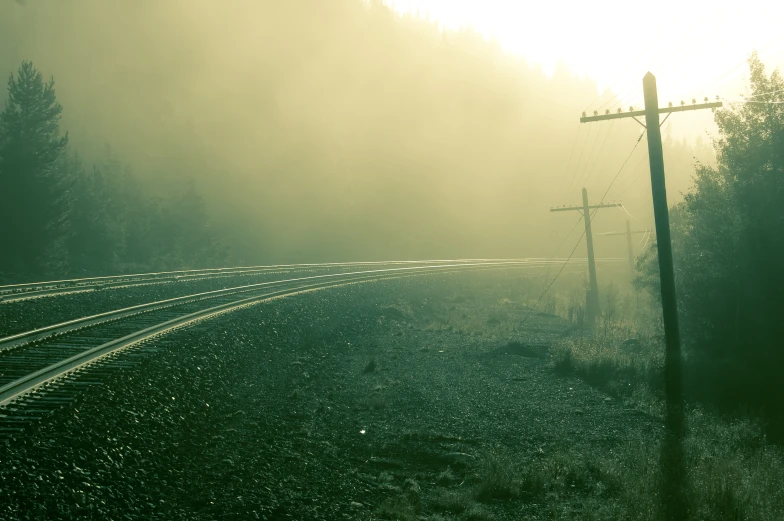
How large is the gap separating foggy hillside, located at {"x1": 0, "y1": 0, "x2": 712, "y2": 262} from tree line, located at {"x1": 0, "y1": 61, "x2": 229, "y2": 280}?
8026 millimetres

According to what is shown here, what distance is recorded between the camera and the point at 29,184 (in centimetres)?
3619

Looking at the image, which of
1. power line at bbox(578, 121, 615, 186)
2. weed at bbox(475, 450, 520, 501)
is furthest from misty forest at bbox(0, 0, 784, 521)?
power line at bbox(578, 121, 615, 186)

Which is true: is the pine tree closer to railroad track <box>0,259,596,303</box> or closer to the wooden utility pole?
railroad track <box>0,259,596,303</box>

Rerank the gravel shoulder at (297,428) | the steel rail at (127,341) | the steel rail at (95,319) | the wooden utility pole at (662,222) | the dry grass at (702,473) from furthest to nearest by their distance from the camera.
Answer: the wooden utility pole at (662,222) → the steel rail at (95,319) → the steel rail at (127,341) → the dry grass at (702,473) → the gravel shoulder at (297,428)

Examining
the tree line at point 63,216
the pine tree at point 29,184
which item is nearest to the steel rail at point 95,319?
the tree line at point 63,216

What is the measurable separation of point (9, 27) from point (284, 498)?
159 m

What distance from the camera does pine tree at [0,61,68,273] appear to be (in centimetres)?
3488

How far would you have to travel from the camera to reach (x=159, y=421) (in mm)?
9125

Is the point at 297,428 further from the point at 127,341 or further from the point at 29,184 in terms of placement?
the point at 29,184

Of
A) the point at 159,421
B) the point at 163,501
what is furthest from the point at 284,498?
the point at 159,421

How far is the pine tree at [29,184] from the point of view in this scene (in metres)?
34.9

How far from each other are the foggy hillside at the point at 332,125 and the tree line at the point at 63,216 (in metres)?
8.03

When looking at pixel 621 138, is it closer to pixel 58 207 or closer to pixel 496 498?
pixel 58 207

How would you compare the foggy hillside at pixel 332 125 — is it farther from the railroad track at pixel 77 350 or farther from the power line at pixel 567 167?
the railroad track at pixel 77 350
